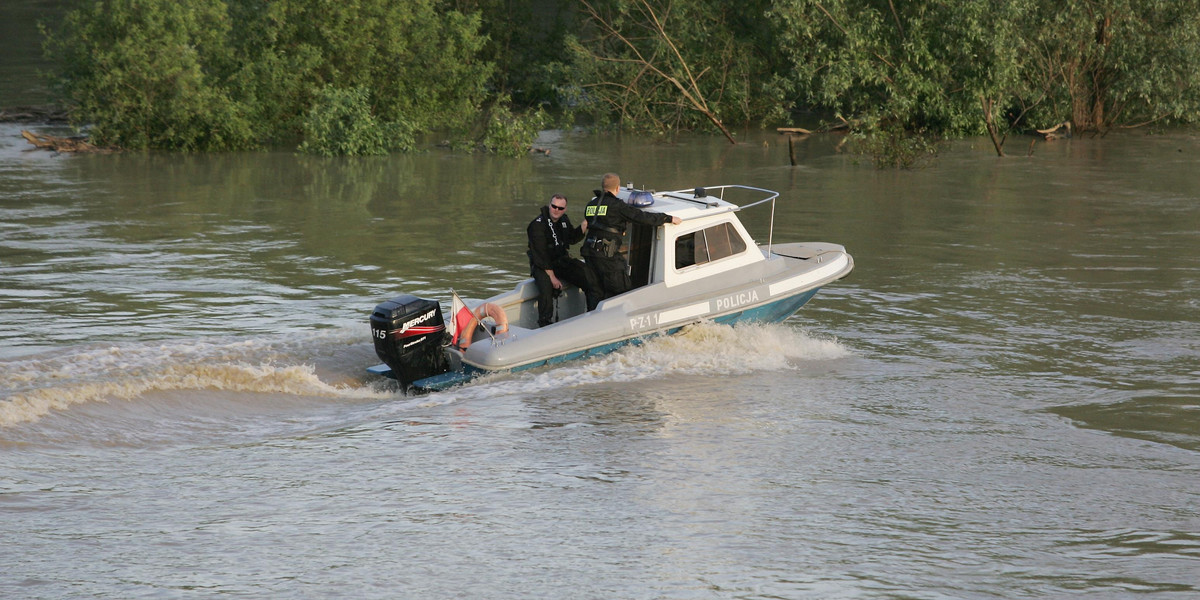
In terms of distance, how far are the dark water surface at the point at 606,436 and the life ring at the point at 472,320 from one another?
1.75 ft

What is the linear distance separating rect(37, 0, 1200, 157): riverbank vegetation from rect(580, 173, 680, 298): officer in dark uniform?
684 inches

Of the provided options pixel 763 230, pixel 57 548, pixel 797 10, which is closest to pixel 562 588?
pixel 57 548

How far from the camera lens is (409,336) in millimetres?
10047

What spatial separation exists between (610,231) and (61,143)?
23829 millimetres

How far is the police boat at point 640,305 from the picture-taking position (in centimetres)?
1019

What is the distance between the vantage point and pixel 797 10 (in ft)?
98.1

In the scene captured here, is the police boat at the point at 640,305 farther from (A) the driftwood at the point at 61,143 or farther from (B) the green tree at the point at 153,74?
(A) the driftwood at the point at 61,143

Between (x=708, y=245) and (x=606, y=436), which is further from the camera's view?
(x=708, y=245)

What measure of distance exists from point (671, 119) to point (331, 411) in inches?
1049

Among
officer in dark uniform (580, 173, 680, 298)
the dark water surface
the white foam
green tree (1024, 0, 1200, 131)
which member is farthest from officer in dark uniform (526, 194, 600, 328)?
green tree (1024, 0, 1200, 131)

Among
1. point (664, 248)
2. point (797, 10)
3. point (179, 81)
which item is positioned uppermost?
point (797, 10)

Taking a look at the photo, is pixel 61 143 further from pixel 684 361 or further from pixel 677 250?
pixel 684 361

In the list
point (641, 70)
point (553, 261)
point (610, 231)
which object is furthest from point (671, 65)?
point (610, 231)

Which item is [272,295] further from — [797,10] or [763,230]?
[797,10]
